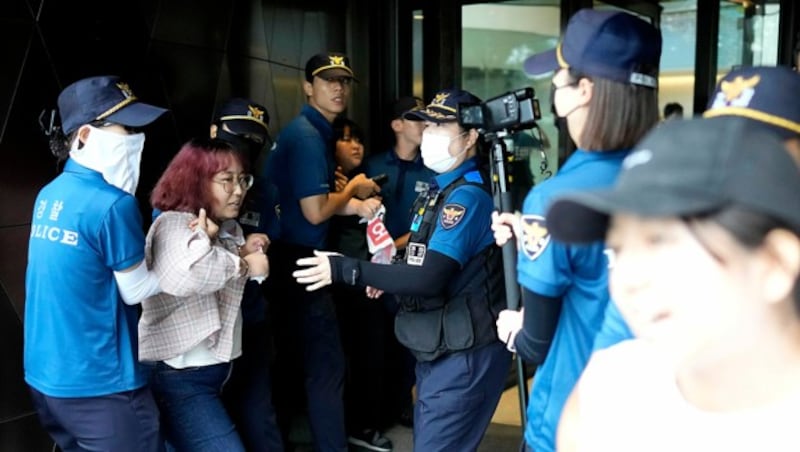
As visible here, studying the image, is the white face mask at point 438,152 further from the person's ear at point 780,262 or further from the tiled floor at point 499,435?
the person's ear at point 780,262

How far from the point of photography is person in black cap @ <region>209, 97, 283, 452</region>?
245cm

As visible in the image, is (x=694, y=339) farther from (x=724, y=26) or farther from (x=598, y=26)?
(x=724, y=26)

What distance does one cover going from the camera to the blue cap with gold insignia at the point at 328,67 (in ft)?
10.4

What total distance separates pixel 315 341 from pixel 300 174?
0.66m

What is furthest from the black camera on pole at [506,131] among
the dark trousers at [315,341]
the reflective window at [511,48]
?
the reflective window at [511,48]

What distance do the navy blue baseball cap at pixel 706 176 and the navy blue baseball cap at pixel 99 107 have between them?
1502 millimetres

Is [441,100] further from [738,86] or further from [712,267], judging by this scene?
[712,267]

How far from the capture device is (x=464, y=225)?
2.08 meters

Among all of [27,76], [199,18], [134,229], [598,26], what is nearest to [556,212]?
[598,26]

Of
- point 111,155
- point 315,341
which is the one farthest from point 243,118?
point 315,341

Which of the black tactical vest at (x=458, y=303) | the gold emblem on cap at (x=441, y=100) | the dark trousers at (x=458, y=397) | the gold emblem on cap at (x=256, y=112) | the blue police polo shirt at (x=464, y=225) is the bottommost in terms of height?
the dark trousers at (x=458, y=397)

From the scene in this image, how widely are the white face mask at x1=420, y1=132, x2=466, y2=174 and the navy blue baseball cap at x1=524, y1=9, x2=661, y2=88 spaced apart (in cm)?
85

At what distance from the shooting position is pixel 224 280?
2.00 m

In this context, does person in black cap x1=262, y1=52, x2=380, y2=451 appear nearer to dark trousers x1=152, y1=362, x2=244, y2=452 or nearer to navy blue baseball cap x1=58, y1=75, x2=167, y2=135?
dark trousers x1=152, y1=362, x2=244, y2=452
